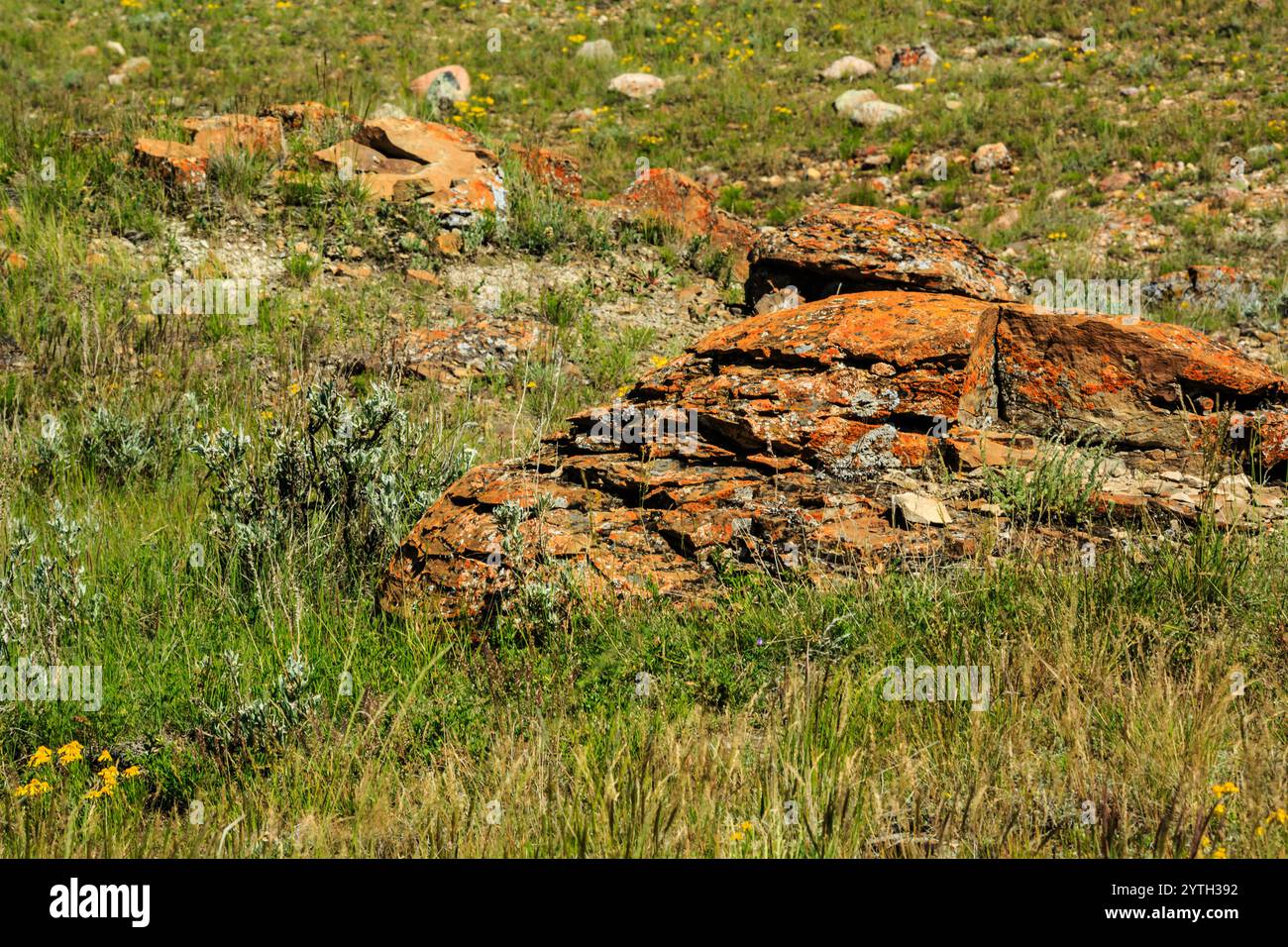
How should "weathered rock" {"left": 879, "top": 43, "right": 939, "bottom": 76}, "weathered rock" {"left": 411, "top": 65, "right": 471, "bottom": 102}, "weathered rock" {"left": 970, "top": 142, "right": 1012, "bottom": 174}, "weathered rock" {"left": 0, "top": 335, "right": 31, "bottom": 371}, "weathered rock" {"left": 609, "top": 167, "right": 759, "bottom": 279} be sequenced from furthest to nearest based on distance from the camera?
"weathered rock" {"left": 879, "top": 43, "right": 939, "bottom": 76} → "weathered rock" {"left": 411, "top": 65, "right": 471, "bottom": 102} → "weathered rock" {"left": 970, "top": 142, "right": 1012, "bottom": 174} → "weathered rock" {"left": 609, "top": 167, "right": 759, "bottom": 279} → "weathered rock" {"left": 0, "top": 335, "right": 31, "bottom": 371}

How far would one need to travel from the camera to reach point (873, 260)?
7.17 metres

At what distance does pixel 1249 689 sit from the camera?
301 cm

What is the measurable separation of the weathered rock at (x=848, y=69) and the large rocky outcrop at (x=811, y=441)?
1279 centimetres

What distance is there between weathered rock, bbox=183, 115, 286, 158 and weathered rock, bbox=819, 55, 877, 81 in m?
9.82

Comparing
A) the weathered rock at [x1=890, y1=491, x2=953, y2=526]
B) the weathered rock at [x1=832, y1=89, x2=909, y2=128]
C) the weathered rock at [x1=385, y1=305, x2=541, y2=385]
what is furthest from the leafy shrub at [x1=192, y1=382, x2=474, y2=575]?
the weathered rock at [x1=832, y1=89, x2=909, y2=128]

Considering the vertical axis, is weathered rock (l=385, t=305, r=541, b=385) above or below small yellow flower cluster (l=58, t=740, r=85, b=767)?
above

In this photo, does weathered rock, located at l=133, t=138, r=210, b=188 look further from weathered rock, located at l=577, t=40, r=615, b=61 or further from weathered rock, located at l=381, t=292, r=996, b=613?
weathered rock, located at l=577, t=40, r=615, b=61

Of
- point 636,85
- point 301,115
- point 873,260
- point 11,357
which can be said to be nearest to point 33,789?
point 11,357

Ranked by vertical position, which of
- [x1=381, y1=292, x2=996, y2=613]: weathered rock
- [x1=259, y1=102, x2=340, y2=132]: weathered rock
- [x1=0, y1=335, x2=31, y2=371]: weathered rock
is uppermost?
[x1=259, y1=102, x2=340, y2=132]: weathered rock

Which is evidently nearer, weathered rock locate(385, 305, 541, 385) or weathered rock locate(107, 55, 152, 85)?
weathered rock locate(385, 305, 541, 385)

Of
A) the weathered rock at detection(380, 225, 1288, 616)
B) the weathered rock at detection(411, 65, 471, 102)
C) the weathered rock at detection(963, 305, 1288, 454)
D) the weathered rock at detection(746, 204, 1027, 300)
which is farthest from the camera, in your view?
the weathered rock at detection(411, 65, 471, 102)

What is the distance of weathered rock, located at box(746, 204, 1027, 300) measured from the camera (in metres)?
6.93

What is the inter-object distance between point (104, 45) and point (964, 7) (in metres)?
14.8

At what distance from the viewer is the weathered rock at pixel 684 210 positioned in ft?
32.2
